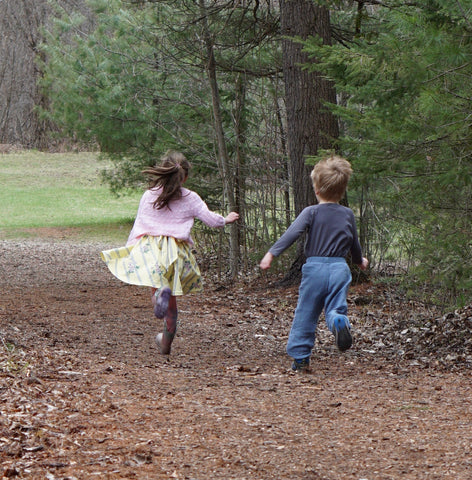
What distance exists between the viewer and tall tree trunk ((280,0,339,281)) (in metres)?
9.98

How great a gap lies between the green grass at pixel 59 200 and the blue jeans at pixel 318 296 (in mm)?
15858

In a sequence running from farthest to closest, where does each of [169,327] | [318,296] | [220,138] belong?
[220,138] → [169,327] → [318,296]

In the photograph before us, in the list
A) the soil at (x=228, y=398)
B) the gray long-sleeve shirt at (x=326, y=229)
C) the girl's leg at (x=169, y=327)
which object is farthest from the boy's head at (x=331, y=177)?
the girl's leg at (x=169, y=327)

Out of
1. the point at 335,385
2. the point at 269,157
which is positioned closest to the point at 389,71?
the point at 335,385

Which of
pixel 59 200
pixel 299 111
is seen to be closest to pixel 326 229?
pixel 299 111

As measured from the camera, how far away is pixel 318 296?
5.86m

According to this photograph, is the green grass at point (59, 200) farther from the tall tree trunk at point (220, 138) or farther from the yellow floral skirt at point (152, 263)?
the yellow floral skirt at point (152, 263)

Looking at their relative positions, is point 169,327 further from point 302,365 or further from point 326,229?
point 326,229

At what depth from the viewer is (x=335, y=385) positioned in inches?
222

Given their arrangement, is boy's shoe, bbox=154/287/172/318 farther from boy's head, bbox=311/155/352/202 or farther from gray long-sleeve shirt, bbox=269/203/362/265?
boy's head, bbox=311/155/352/202

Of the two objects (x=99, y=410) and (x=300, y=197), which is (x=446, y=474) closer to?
(x=99, y=410)

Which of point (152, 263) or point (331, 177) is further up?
point (331, 177)

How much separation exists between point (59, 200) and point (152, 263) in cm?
2559

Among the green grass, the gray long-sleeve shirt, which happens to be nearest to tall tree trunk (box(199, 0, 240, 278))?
the gray long-sleeve shirt
